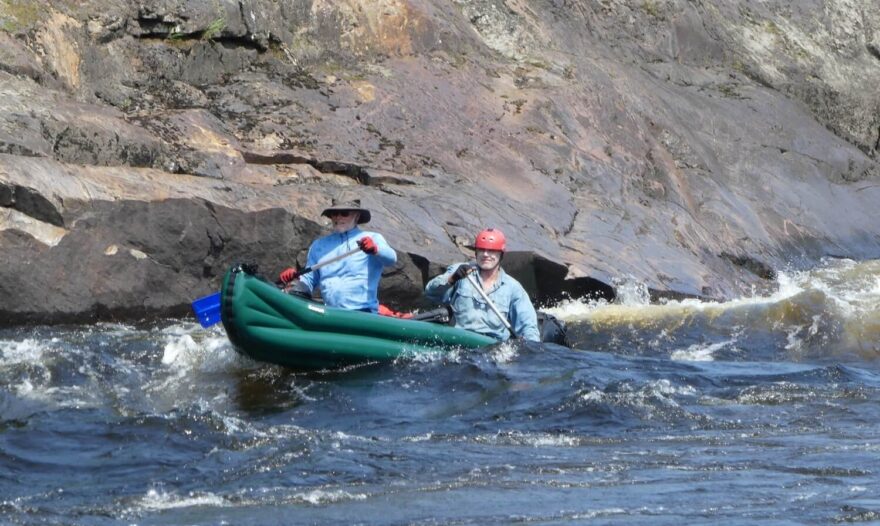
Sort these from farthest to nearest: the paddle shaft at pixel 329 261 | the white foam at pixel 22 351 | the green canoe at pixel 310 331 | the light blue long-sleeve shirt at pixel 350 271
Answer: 1. the light blue long-sleeve shirt at pixel 350 271
2. the paddle shaft at pixel 329 261
3. the white foam at pixel 22 351
4. the green canoe at pixel 310 331

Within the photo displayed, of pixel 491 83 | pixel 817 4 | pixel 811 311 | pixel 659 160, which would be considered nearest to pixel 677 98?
pixel 659 160

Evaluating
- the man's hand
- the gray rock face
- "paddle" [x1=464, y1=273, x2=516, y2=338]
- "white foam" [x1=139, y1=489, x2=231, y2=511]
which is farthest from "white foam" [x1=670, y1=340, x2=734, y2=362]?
"white foam" [x1=139, y1=489, x2=231, y2=511]

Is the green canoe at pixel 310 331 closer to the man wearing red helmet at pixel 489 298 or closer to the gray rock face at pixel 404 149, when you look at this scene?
the man wearing red helmet at pixel 489 298

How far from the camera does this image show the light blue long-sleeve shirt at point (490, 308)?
970cm

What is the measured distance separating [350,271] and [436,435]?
7.78 ft

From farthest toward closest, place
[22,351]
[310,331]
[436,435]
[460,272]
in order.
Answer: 1. [460,272]
2. [22,351]
3. [310,331]
4. [436,435]

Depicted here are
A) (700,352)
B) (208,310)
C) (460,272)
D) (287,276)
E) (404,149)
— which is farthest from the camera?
(404,149)

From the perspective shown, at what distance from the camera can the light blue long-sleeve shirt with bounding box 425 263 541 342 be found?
9695 millimetres

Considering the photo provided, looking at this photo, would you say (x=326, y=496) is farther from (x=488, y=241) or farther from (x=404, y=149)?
(x=404, y=149)

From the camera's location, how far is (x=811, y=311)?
1213cm

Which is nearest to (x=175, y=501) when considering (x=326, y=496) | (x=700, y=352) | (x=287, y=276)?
(x=326, y=496)

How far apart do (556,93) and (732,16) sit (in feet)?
18.6

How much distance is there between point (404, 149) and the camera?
1367cm

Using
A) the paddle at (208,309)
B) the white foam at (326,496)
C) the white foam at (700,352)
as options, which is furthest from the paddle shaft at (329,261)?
the white foam at (326,496)
